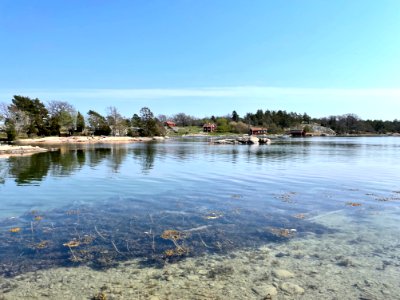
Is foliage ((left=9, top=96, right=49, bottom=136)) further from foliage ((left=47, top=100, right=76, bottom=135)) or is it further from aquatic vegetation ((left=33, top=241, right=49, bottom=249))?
aquatic vegetation ((left=33, top=241, right=49, bottom=249))

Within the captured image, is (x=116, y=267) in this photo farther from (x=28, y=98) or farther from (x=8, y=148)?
(x=28, y=98)

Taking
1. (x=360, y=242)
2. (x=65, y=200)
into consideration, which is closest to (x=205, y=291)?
(x=360, y=242)

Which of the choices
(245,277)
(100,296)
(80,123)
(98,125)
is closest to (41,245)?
(100,296)

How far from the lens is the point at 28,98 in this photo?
406ft

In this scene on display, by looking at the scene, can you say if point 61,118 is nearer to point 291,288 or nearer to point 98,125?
point 98,125

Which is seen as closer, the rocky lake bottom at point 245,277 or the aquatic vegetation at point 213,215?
the rocky lake bottom at point 245,277

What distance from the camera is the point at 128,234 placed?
12.7 m

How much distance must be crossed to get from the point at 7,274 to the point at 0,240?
336cm

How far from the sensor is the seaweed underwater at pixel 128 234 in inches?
404

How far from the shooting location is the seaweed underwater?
10273mm

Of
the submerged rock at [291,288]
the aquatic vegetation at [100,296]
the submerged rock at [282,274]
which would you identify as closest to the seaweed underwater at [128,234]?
the aquatic vegetation at [100,296]

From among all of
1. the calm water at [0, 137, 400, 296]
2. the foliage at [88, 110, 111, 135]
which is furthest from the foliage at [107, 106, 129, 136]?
the calm water at [0, 137, 400, 296]

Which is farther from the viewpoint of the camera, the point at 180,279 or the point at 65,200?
the point at 65,200

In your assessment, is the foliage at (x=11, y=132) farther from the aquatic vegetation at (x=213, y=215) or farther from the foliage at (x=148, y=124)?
the aquatic vegetation at (x=213, y=215)
